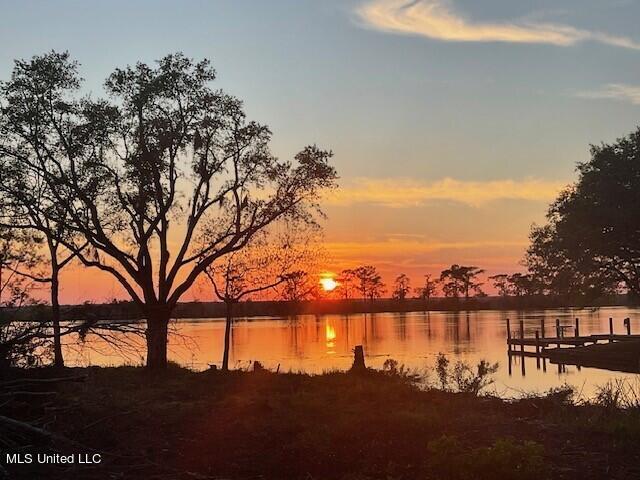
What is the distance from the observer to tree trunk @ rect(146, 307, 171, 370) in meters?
23.8

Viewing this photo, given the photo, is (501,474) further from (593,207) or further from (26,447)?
(593,207)

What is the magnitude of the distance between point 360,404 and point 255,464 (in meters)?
5.42

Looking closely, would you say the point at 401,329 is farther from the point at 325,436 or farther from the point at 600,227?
the point at 325,436

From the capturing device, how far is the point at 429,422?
12.1 metres

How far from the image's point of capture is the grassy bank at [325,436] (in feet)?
30.7

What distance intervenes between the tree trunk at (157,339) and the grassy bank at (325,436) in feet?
22.5

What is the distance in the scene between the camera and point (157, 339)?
945 inches

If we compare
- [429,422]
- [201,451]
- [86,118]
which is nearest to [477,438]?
[429,422]

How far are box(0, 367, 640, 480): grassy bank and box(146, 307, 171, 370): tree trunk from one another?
6.86 meters

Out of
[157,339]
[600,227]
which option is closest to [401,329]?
[600,227]

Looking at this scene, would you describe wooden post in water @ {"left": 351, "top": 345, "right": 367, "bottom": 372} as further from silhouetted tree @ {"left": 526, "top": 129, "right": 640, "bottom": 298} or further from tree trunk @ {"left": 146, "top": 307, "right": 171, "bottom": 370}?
silhouetted tree @ {"left": 526, "top": 129, "right": 640, "bottom": 298}

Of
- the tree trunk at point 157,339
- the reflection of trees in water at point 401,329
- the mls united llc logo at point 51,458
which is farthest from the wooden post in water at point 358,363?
the reflection of trees in water at point 401,329

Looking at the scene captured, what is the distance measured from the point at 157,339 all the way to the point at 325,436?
14253 millimetres

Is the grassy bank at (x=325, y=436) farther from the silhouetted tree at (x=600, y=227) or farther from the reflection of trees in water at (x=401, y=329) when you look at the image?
the reflection of trees in water at (x=401, y=329)
